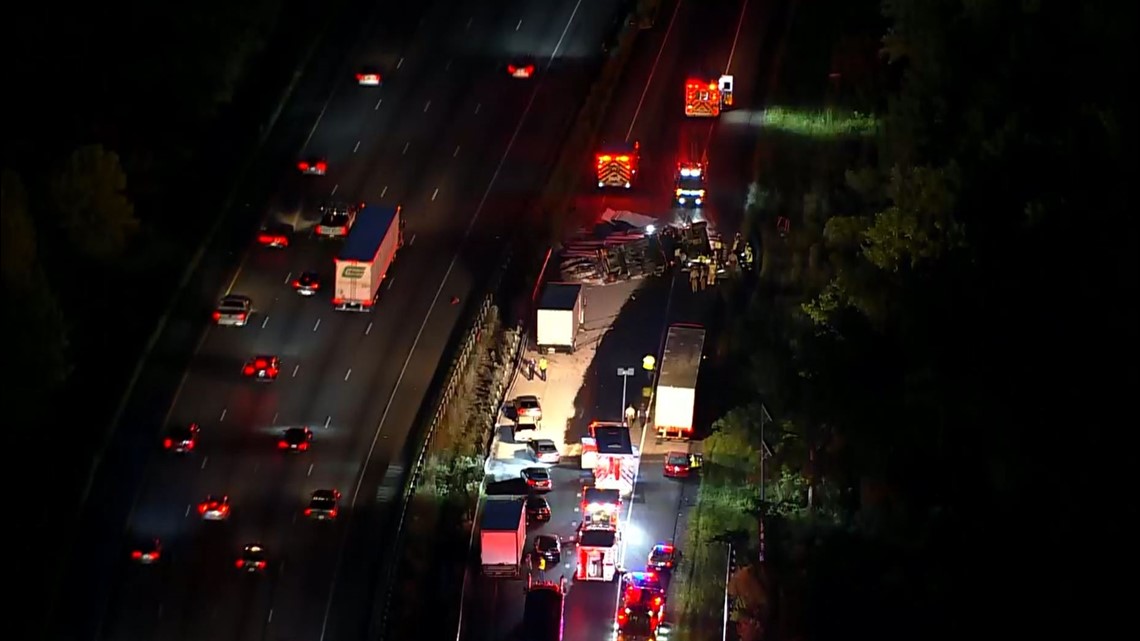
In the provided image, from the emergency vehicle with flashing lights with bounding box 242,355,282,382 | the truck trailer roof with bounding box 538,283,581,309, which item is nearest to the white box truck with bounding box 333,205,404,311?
the emergency vehicle with flashing lights with bounding box 242,355,282,382

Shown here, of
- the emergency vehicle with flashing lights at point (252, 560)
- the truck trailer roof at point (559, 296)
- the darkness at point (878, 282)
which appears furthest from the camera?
the truck trailer roof at point (559, 296)

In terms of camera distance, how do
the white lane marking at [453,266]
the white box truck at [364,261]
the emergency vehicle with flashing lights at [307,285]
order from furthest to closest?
1. the emergency vehicle with flashing lights at [307,285]
2. the white box truck at [364,261]
3. the white lane marking at [453,266]

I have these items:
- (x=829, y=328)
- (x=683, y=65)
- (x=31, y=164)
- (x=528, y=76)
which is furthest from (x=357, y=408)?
(x=683, y=65)

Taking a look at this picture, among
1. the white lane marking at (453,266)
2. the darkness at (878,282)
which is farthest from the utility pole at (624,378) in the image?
the white lane marking at (453,266)

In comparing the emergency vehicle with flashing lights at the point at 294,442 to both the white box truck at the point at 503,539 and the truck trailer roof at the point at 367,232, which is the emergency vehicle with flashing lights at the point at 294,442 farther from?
the truck trailer roof at the point at 367,232

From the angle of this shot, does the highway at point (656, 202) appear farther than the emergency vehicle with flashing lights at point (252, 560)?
Yes

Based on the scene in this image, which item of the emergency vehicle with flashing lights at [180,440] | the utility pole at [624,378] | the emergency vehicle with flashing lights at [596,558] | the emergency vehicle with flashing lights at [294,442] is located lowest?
the emergency vehicle with flashing lights at [596,558]

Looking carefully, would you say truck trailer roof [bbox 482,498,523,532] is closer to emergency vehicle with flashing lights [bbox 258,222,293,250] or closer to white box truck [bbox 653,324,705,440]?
white box truck [bbox 653,324,705,440]

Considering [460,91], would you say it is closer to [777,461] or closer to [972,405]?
[777,461]
